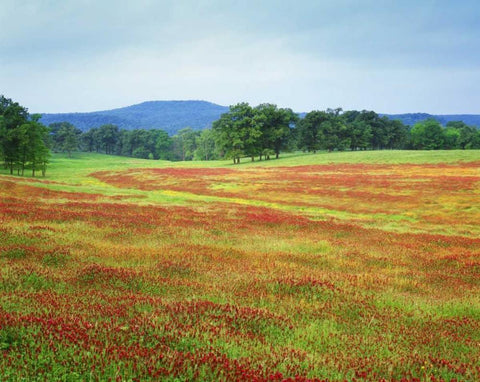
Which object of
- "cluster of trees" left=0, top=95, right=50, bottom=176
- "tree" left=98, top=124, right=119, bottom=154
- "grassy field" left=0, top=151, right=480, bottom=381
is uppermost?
"tree" left=98, top=124, right=119, bottom=154

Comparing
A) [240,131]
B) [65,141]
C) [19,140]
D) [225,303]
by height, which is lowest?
Answer: [225,303]

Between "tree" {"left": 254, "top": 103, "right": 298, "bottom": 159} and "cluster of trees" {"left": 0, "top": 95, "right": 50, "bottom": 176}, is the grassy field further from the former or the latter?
"tree" {"left": 254, "top": 103, "right": 298, "bottom": 159}

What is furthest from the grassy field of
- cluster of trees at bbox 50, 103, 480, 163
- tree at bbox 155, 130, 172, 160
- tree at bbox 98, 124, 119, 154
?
tree at bbox 98, 124, 119, 154

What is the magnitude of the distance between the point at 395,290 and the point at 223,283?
4248mm

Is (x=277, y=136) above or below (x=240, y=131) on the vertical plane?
below

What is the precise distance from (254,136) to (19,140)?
5682 centimetres

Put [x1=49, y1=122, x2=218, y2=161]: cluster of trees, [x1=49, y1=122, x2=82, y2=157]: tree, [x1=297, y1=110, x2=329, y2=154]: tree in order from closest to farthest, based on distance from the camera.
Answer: [x1=297, y1=110, x2=329, y2=154]: tree
[x1=49, y1=122, x2=82, y2=157]: tree
[x1=49, y1=122, x2=218, y2=161]: cluster of trees

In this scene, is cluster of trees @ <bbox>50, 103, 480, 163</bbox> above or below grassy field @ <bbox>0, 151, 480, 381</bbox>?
above

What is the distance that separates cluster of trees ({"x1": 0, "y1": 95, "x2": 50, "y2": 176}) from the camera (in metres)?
64.6

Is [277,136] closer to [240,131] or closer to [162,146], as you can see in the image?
[240,131]

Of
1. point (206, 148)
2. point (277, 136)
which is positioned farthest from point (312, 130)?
point (206, 148)

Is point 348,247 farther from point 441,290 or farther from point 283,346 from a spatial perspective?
point 283,346

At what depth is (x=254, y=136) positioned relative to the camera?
102000 millimetres

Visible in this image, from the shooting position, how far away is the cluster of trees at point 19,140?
6462cm
